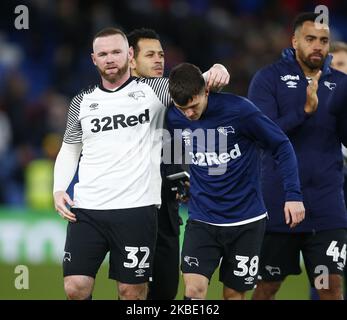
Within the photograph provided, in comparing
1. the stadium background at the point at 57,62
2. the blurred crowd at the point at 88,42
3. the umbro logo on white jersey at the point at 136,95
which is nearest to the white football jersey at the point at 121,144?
the umbro logo on white jersey at the point at 136,95

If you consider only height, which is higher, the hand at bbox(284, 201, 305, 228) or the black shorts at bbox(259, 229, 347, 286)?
the hand at bbox(284, 201, 305, 228)

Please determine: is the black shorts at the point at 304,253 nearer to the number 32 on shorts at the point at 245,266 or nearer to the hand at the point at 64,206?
the number 32 on shorts at the point at 245,266

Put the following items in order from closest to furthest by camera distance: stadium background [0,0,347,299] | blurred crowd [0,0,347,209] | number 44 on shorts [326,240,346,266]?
1. number 44 on shorts [326,240,346,266]
2. stadium background [0,0,347,299]
3. blurred crowd [0,0,347,209]

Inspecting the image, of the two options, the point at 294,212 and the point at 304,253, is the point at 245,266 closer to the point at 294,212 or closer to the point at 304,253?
the point at 294,212

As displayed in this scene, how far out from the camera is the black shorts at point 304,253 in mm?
6273

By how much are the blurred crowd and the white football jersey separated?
18.3 feet

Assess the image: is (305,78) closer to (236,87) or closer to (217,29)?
(236,87)

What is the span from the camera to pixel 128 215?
5891 mm

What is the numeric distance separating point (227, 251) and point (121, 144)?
3.06 feet

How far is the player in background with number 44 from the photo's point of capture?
5770 mm

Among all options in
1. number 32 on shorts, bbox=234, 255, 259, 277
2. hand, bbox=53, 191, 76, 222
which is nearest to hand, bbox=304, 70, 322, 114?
number 32 on shorts, bbox=234, 255, 259, 277

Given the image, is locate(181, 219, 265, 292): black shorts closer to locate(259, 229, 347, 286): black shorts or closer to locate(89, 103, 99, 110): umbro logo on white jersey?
locate(259, 229, 347, 286): black shorts

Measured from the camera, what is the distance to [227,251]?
19.4ft

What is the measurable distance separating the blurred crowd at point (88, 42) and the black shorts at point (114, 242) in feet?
Answer: 18.7
